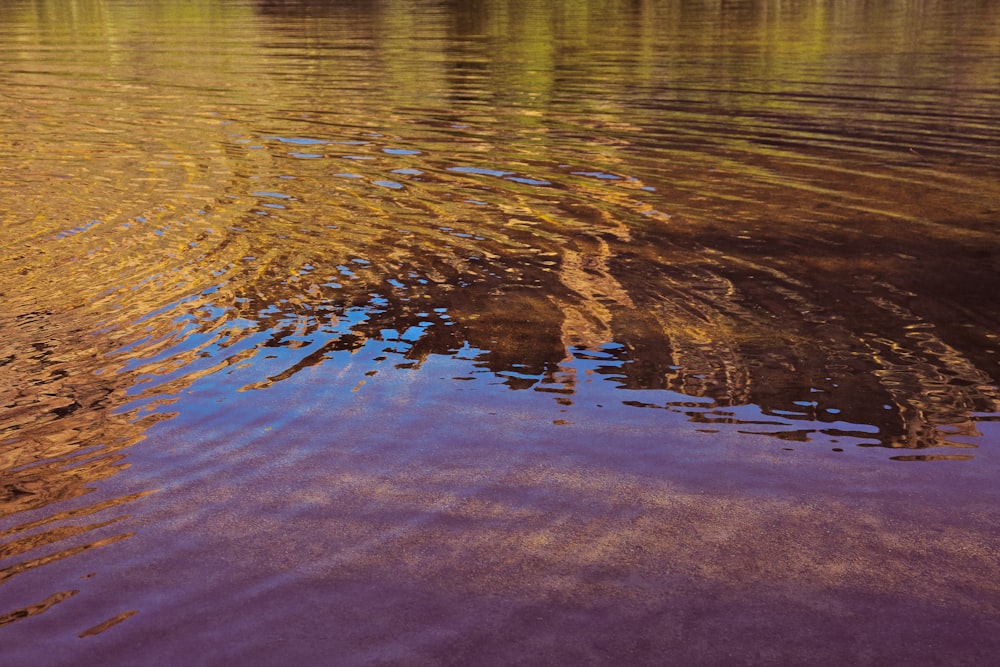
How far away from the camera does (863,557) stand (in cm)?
482

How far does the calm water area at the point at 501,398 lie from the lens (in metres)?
4.41

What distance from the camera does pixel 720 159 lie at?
14711 millimetres

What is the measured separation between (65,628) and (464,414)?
9.14 feet

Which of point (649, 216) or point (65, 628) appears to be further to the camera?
point (649, 216)

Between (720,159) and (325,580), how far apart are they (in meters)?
11.4

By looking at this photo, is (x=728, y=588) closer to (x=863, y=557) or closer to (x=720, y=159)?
(x=863, y=557)

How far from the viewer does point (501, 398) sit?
6.71 m

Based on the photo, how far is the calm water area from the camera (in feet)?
14.5

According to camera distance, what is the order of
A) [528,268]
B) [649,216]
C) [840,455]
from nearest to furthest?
[840,455] → [528,268] → [649,216]

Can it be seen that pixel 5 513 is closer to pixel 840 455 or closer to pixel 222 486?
pixel 222 486

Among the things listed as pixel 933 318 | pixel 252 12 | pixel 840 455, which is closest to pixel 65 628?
pixel 840 455

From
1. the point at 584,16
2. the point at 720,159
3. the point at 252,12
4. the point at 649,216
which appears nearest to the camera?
the point at 649,216

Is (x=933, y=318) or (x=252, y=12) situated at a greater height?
(x=252, y=12)

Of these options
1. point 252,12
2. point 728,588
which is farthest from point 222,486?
point 252,12
